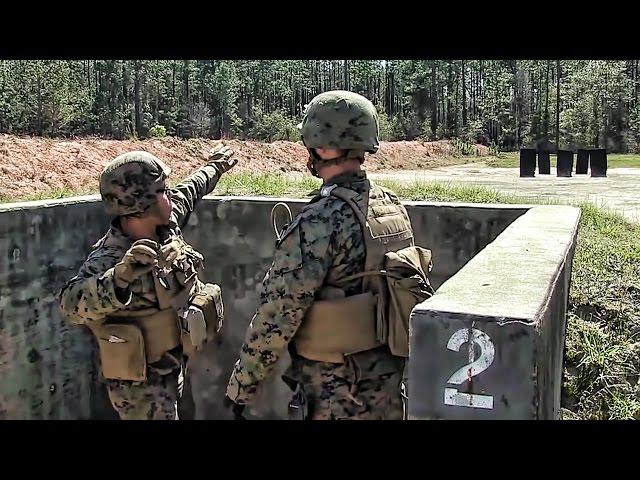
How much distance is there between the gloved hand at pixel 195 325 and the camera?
3527mm

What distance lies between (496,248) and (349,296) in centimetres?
63

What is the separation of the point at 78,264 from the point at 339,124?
2785mm

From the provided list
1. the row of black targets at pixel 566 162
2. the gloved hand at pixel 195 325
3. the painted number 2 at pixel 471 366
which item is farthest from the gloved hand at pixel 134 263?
the row of black targets at pixel 566 162

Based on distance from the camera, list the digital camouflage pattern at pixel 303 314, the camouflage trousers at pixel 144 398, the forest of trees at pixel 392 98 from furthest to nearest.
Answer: the forest of trees at pixel 392 98, the camouflage trousers at pixel 144 398, the digital camouflage pattern at pixel 303 314

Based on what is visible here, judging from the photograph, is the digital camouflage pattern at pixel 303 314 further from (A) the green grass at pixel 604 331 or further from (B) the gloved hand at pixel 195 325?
(A) the green grass at pixel 604 331

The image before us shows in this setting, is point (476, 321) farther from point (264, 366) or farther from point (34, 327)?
point (34, 327)

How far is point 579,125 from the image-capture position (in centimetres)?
3994

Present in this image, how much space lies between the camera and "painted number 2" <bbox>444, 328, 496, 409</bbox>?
5.98 feet

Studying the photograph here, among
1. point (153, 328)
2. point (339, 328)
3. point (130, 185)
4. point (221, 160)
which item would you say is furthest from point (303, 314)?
point (221, 160)

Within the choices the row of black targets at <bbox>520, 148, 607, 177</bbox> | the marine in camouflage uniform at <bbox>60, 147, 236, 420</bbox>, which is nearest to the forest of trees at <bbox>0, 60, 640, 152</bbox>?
the row of black targets at <bbox>520, 148, 607, 177</bbox>

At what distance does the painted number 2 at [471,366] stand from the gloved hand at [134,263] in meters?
1.70

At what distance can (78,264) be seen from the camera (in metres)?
5.09

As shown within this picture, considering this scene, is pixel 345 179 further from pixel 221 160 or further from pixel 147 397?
pixel 221 160

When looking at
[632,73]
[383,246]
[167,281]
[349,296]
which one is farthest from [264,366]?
[632,73]
